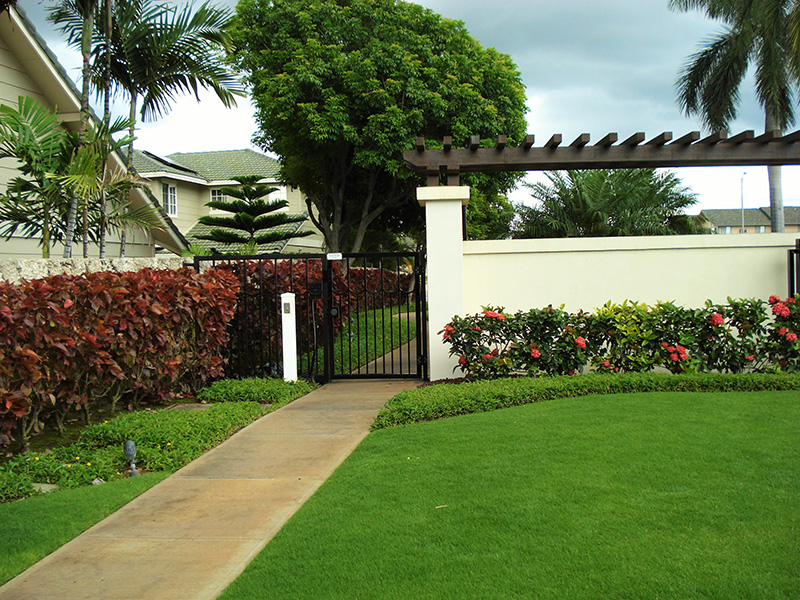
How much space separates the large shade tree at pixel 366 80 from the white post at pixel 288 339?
10798 millimetres

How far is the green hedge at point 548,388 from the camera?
22.7ft

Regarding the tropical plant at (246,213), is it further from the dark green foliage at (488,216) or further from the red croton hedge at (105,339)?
the red croton hedge at (105,339)

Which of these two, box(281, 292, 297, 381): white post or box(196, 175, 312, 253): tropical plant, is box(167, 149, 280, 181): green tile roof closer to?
box(196, 175, 312, 253): tropical plant

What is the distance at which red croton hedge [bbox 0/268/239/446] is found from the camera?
5.38 metres

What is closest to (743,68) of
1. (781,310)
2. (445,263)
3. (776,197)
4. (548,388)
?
(776,197)

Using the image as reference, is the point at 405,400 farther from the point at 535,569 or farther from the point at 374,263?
the point at 374,263

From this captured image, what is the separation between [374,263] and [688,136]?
25.6 metres

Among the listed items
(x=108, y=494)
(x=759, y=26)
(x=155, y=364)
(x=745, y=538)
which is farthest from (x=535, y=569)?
(x=759, y=26)

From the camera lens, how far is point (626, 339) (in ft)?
26.7

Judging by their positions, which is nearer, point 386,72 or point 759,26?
point 386,72

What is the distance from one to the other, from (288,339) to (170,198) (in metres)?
18.5

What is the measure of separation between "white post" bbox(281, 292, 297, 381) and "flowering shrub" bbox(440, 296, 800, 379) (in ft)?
7.26

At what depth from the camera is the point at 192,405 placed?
8016mm

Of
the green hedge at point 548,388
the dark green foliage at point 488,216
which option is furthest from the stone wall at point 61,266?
the dark green foliage at point 488,216
